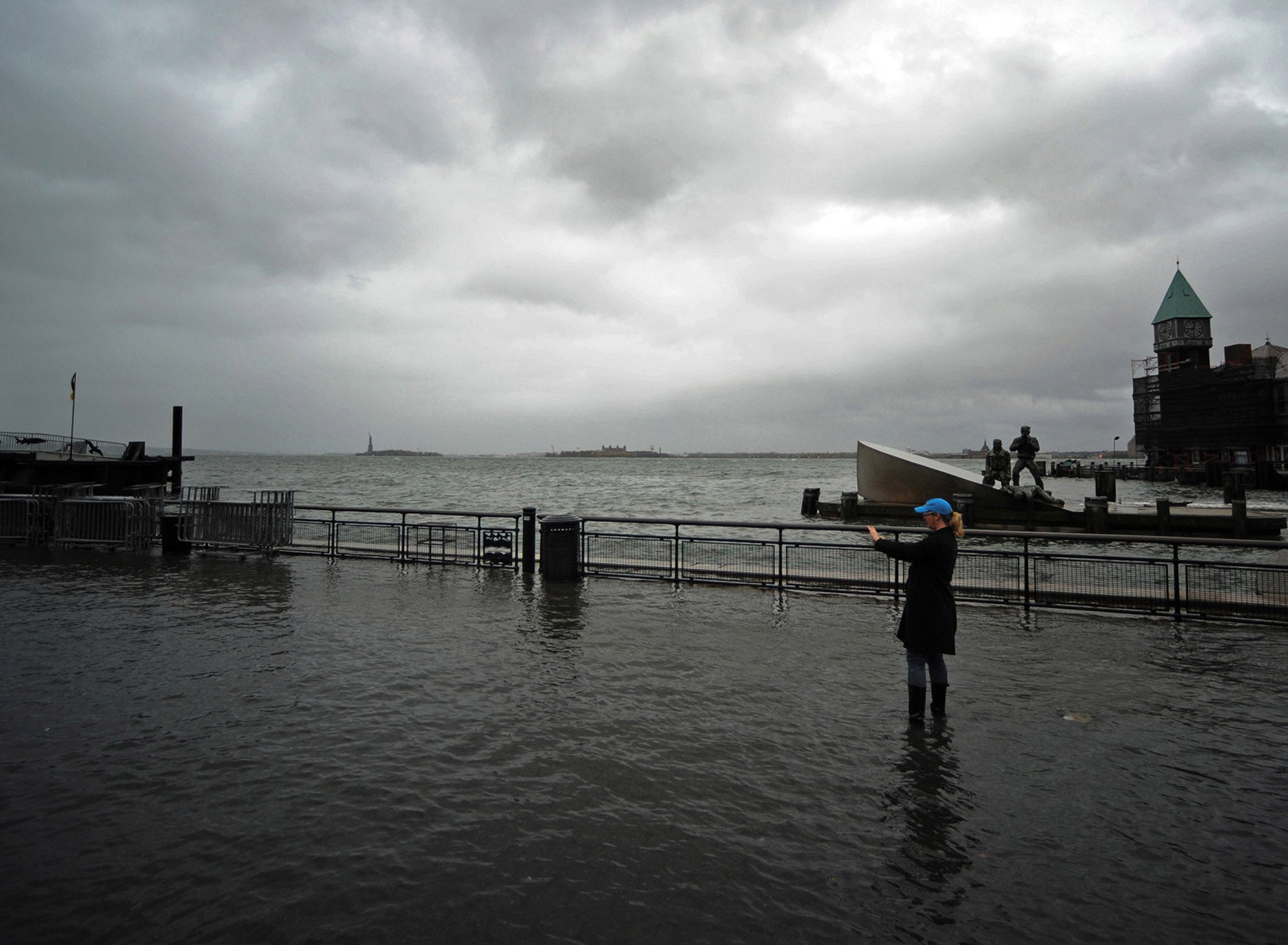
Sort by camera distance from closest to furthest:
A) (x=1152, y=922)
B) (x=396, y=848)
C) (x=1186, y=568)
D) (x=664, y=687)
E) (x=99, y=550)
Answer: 1. (x=1152, y=922)
2. (x=396, y=848)
3. (x=664, y=687)
4. (x=1186, y=568)
5. (x=99, y=550)

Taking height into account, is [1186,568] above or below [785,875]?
above

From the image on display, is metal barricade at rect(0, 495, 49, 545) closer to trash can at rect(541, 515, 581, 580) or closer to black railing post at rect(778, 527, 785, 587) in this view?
trash can at rect(541, 515, 581, 580)

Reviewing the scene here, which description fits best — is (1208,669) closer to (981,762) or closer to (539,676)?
(981,762)

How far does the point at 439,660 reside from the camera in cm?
714

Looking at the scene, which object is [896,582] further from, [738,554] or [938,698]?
[938,698]

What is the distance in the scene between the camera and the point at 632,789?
430cm

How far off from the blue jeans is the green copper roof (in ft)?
341

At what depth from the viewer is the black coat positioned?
5285 mm

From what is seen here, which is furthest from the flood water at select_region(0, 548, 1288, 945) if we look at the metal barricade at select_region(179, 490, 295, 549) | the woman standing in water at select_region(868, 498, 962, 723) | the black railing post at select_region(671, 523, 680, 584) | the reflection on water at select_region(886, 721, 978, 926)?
the metal barricade at select_region(179, 490, 295, 549)

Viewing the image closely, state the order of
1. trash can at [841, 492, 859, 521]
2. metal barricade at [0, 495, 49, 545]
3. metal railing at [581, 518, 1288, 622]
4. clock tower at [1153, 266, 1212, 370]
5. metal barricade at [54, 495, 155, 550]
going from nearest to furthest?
metal railing at [581, 518, 1288, 622] < metal barricade at [54, 495, 155, 550] < metal barricade at [0, 495, 49, 545] < trash can at [841, 492, 859, 521] < clock tower at [1153, 266, 1212, 370]

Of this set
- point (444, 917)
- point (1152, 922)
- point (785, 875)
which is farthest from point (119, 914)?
point (1152, 922)

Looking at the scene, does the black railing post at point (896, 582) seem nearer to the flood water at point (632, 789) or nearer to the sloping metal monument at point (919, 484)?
the flood water at point (632, 789)

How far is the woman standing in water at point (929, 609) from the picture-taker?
17.4ft

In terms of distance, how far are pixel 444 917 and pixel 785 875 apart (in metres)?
1.65
